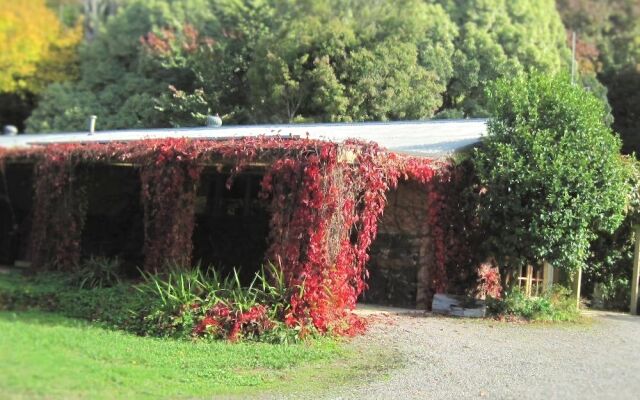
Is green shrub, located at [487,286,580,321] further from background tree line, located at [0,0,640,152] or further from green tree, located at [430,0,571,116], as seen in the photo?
background tree line, located at [0,0,640,152]

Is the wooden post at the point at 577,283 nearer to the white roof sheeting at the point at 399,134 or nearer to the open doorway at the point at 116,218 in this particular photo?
the white roof sheeting at the point at 399,134

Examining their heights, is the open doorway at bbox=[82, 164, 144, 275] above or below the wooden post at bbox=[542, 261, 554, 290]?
above

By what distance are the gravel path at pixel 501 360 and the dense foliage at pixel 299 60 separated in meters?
12.5

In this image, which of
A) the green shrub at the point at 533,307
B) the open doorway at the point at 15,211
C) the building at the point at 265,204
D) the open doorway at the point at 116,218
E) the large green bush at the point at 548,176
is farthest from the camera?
the open doorway at the point at 15,211

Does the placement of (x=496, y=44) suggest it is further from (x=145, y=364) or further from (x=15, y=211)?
(x=145, y=364)

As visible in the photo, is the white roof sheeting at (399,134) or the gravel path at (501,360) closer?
the gravel path at (501,360)

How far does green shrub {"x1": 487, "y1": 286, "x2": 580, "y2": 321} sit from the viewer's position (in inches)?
433

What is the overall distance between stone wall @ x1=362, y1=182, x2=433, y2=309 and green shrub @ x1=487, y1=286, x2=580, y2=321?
1260 mm

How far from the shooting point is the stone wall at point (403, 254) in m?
12.0

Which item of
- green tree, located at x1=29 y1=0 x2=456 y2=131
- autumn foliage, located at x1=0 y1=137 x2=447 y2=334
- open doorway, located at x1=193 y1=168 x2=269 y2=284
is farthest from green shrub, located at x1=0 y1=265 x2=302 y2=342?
green tree, located at x1=29 y1=0 x2=456 y2=131

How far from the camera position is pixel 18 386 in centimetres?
465

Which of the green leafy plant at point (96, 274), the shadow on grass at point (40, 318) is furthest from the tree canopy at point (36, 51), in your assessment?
the shadow on grass at point (40, 318)

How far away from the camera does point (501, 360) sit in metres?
7.95

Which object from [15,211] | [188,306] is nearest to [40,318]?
[188,306]
